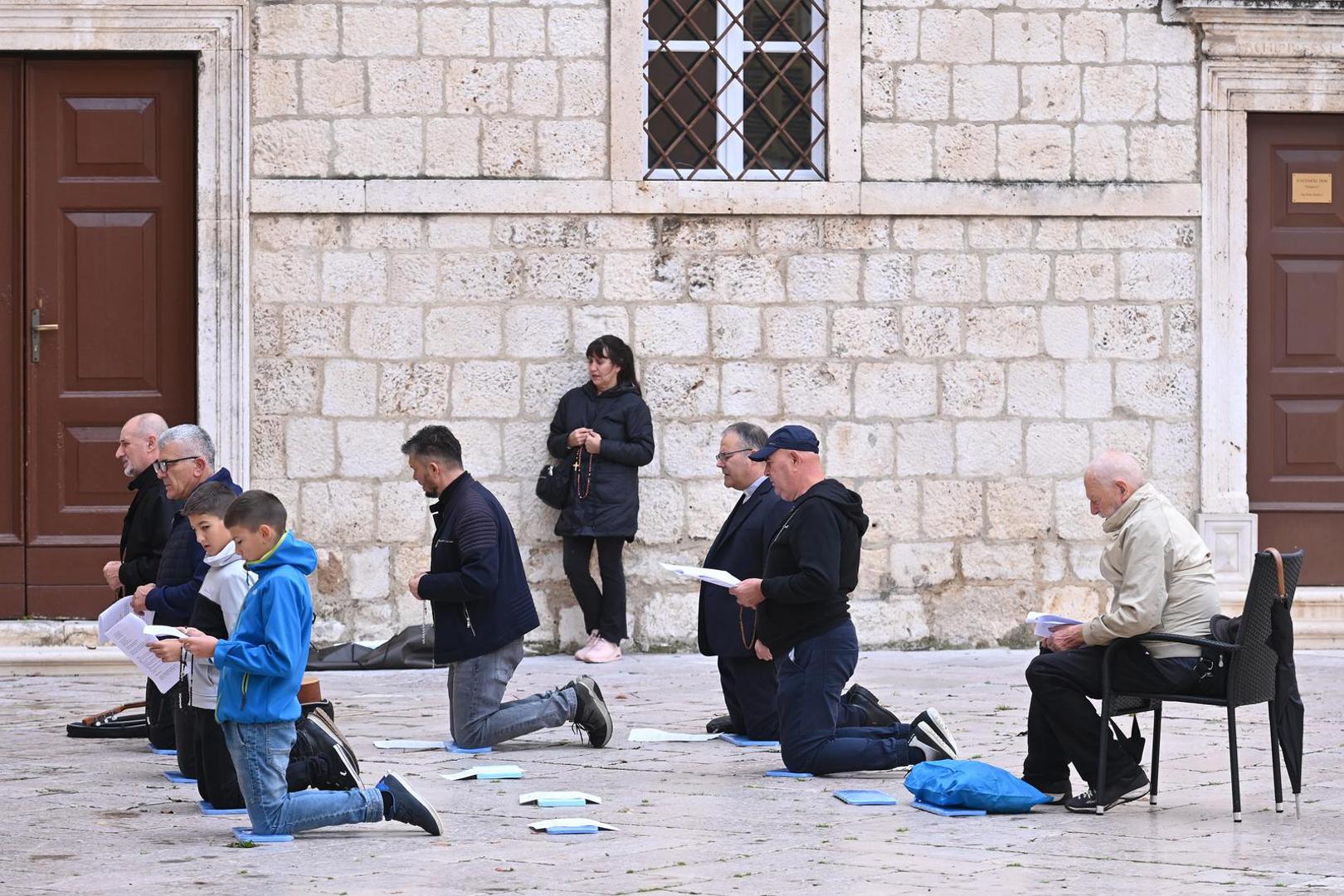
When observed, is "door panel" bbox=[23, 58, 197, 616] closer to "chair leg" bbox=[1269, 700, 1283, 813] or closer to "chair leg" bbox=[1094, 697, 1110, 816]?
"chair leg" bbox=[1094, 697, 1110, 816]

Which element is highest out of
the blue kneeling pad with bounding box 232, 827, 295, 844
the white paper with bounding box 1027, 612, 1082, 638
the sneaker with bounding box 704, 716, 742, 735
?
the white paper with bounding box 1027, 612, 1082, 638

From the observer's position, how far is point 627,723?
952 cm

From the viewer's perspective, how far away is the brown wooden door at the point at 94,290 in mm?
11844

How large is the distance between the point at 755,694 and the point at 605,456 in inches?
119

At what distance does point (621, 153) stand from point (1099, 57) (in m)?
2.92

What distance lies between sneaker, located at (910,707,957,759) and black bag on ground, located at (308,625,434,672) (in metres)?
4.32

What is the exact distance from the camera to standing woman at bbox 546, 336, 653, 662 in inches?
460

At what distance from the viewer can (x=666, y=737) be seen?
358 inches

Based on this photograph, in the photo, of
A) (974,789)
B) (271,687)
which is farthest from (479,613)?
(974,789)

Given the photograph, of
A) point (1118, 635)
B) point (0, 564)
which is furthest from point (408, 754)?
point (0, 564)

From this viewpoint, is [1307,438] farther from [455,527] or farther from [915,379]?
[455,527]

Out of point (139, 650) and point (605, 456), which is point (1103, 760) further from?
point (605, 456)

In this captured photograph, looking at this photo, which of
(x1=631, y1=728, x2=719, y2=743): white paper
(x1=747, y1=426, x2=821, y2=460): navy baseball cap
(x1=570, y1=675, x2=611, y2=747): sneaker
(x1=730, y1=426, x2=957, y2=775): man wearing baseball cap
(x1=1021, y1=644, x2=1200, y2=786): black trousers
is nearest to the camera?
(x1=1021, y1=644, x2=1200, y2=786): black trousers

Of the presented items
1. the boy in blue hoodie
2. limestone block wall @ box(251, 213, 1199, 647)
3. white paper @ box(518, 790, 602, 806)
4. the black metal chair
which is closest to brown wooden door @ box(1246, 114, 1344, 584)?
limestone block wall @ box(251, 213, 1199, 647)
